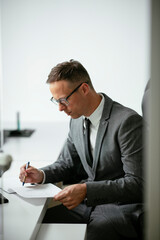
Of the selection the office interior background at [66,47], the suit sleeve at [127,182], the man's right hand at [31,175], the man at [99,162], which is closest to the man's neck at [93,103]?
the man at [99,162]

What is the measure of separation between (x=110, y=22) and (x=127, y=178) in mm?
1538

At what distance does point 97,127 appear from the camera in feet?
5.46

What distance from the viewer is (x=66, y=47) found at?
2828 millimetres

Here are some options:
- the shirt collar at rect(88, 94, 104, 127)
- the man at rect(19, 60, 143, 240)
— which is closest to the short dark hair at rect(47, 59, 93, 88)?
the man at rect(19, 60, 143, 240)

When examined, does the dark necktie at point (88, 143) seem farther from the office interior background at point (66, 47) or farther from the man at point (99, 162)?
the office interior background at point (66, 47)

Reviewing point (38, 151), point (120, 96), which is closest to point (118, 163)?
point (38, 151)

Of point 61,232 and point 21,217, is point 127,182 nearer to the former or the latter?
point 61,232

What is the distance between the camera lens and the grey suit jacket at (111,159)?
1440 mm

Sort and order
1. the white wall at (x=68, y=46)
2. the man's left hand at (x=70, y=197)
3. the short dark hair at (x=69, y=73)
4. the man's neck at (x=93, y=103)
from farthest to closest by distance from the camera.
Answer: the white wall at (x=68, y=46)
the man's neck at (x=93, y=103)
the short dark hair at (x=69, y=73)
the man's left hand at (x=70, y=197)

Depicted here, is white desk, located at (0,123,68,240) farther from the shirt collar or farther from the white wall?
the shirt collar

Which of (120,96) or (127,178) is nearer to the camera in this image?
(127,178)

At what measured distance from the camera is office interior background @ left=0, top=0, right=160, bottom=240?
2561 mm

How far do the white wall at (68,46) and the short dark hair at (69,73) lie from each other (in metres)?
0.96

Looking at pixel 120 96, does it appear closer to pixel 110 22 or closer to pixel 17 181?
pixel 110 22
